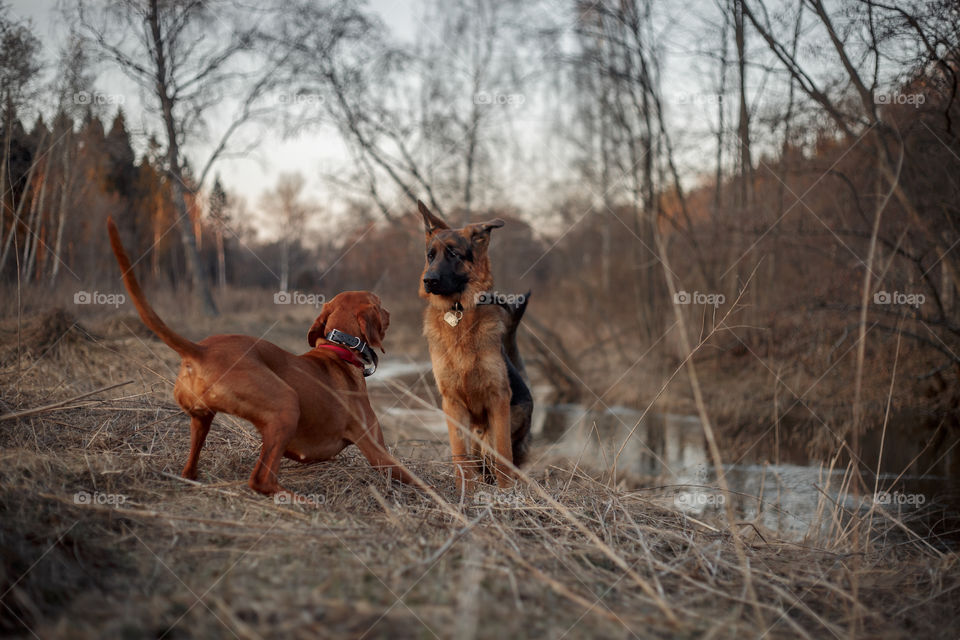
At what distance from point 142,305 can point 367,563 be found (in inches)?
65.5

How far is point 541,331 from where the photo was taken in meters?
14.1

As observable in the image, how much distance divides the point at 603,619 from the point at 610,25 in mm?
12385

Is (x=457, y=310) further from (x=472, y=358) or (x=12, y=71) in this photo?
(x=12, y=71)

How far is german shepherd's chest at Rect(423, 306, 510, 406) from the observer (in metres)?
5.14
